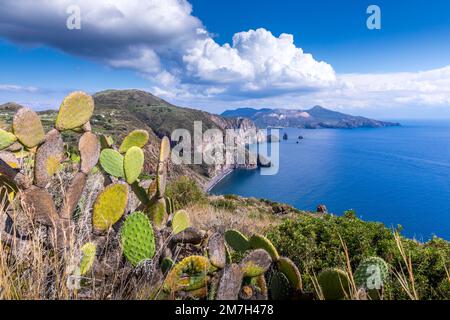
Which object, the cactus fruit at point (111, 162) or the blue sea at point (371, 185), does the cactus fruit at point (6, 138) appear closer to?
the cactus fruit at point (111, 162)

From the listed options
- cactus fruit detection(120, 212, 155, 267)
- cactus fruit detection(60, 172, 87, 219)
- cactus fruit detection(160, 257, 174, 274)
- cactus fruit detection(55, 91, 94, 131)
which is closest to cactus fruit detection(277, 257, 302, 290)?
cactus fruit detection(160, 257, 174, 274)

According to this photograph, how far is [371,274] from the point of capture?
2332 millimetres

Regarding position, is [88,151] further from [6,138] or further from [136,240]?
[136,240]

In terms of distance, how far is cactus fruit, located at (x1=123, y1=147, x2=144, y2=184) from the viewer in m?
3.54

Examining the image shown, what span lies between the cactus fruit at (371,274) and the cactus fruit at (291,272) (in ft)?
1.38

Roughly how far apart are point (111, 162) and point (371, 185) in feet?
222

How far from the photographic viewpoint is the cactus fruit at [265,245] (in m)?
2.75

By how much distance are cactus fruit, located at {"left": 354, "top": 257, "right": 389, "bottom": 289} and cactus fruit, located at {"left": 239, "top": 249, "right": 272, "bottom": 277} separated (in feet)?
2.16

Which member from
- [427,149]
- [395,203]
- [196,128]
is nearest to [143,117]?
[196,128]

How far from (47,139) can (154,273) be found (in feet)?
5.37

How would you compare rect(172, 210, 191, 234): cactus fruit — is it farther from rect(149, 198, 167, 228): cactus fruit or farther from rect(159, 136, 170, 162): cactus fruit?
rect(159, 136, 170, 162): cactus fruit

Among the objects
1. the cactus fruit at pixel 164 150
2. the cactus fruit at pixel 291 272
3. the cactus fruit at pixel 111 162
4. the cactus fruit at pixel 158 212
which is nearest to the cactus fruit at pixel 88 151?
the cactus fruit at pixel 111 162

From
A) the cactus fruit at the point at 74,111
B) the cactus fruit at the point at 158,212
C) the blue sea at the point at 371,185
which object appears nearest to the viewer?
the cactus fruit at the point at 74,111
